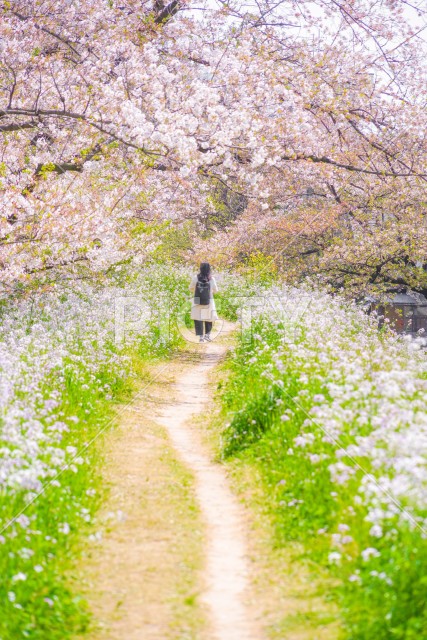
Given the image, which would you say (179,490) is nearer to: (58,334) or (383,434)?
(383,434)

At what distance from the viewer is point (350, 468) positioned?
610 cm

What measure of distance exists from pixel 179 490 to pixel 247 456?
1259 mm

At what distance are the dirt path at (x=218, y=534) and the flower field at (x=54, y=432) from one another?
1.02 metres

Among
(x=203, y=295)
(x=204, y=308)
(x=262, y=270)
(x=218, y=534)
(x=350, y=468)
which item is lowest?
(x=218, y=534)

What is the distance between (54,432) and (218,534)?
233 cm

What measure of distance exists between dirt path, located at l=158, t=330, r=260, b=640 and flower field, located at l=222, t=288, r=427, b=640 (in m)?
0.43

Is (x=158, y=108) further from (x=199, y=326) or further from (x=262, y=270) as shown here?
(x=262, y=270)

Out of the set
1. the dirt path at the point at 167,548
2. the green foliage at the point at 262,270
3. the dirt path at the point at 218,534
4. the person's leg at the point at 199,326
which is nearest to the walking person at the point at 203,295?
the person's leg at the point at 199,326

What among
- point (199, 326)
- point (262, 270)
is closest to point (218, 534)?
point (199, 326)

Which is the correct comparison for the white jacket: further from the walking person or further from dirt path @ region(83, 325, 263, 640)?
dirt path @ region(83, 325, 263, 640)

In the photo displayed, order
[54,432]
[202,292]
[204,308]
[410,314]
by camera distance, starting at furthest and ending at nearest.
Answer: [410,314], [204,308], [202,292], [54,432]

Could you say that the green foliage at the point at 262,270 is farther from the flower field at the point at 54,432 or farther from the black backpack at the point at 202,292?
the flower field at the point at 54,432

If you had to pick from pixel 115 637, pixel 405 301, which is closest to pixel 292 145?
pixel 115 637

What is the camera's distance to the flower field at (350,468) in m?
4.88
